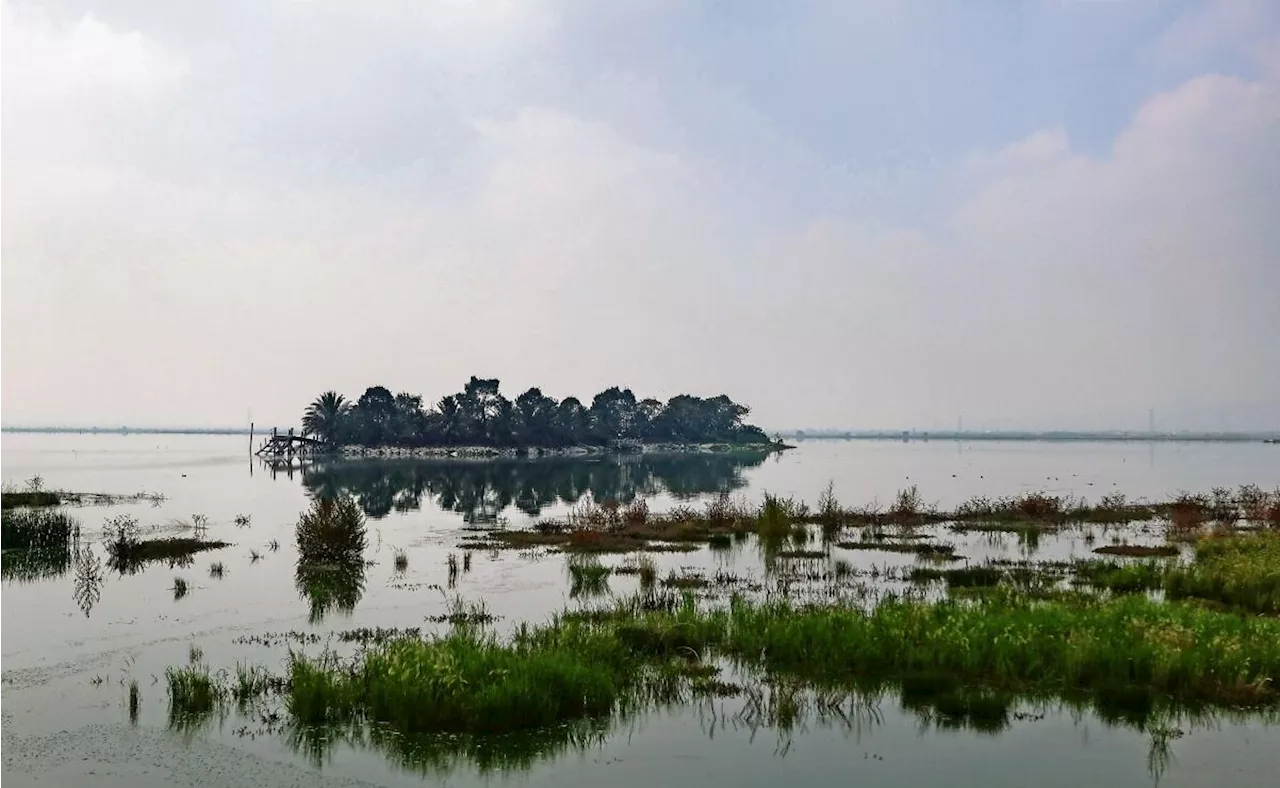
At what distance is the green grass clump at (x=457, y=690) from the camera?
12820 millimetres

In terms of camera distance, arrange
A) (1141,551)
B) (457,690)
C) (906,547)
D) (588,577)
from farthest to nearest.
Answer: (906,547)
(1141,551)
(588,577)
(457,690)

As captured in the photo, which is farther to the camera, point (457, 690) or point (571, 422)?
point (571, 422)

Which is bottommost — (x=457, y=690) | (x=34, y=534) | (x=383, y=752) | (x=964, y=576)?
(x=383, y=752)

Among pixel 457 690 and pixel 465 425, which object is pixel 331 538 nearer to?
pixel 457 690

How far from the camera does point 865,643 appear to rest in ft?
53.2

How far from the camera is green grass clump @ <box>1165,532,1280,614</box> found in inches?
829

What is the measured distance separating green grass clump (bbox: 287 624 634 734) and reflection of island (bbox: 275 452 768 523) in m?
31.3

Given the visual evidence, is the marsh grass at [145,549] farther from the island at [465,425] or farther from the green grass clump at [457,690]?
the island at [465,425]

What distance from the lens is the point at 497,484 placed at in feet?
242

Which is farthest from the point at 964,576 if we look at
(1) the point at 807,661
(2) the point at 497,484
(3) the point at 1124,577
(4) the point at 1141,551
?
(2) the point at 497,484

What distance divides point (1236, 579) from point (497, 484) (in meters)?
57.7

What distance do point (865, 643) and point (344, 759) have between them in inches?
355

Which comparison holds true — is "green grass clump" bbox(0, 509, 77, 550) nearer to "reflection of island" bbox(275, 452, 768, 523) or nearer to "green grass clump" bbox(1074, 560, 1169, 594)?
"reflection of island" bbox(275, 452, 768, 523)

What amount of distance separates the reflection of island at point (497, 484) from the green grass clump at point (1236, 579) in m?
30.5
